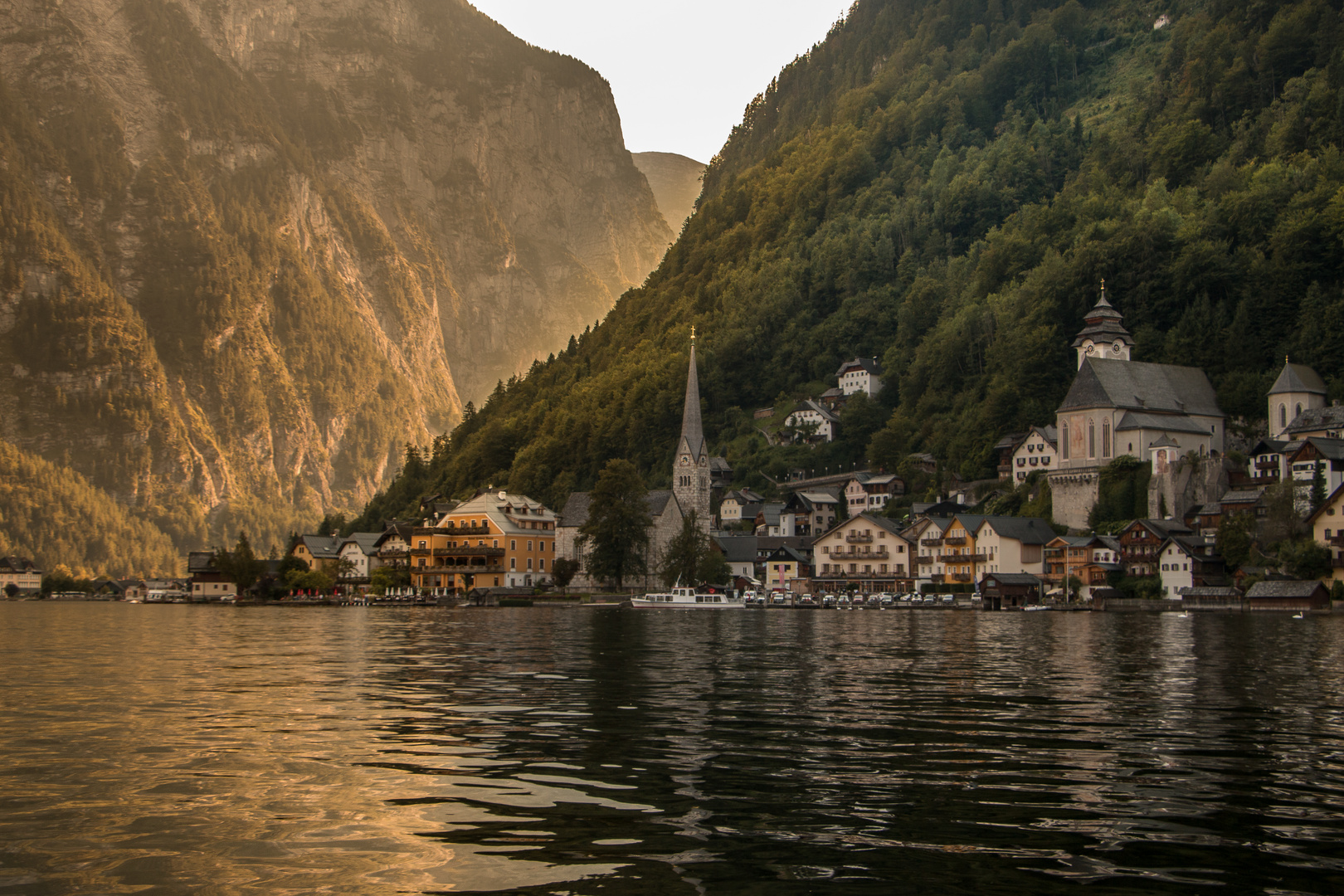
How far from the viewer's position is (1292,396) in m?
115

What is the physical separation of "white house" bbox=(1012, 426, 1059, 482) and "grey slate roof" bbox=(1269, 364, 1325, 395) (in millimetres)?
20380

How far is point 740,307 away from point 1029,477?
264 feet

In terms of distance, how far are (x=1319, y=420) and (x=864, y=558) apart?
44.5 m

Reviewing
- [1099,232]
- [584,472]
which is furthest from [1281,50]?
[584,472]

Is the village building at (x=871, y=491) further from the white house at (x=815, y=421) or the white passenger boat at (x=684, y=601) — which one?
the white passenger boat at (x=684, y=601)

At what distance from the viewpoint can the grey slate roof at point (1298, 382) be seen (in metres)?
115

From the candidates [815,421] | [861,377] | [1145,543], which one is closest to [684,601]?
[1145,543]

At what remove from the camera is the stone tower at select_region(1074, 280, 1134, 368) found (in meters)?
132

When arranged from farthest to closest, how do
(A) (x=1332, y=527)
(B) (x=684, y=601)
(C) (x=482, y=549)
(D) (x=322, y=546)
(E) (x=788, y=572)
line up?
1. (D) (x=322, y=546)
2. (E) (x=788, y=572)
3. (C) (x=482, y=549)
4. (B) (x=684, y=601)
5. (A) (x=1332, y=527)

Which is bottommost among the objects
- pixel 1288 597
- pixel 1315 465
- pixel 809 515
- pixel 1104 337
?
pixel 1288 597

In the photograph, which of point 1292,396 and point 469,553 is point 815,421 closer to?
point 469,553

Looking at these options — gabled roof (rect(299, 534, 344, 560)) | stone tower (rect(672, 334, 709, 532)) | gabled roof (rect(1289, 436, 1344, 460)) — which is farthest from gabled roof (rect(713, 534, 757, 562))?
gabled roof (rect(1289, 436, 1344, 460))

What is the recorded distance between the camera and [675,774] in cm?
1753

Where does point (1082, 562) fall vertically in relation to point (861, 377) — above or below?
below
